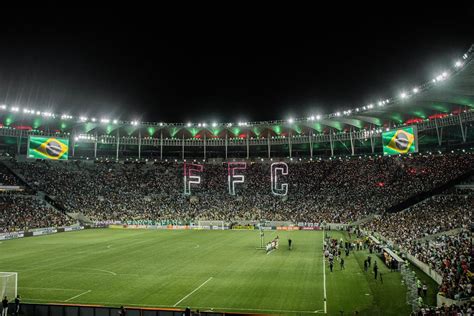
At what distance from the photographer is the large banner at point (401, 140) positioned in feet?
153

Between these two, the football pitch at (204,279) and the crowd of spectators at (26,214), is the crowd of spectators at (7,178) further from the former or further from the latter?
the football pitch at (204,279)

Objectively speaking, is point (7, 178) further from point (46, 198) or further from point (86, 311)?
point (86, 311)

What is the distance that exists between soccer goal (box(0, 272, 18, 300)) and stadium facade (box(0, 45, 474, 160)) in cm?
3846

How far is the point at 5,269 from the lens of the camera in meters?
29.7

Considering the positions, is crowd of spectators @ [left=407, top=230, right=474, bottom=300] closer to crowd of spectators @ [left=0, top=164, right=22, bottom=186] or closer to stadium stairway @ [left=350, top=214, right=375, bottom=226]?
stadium stairway @ [left=350, top=214, right=375, bottom=226]

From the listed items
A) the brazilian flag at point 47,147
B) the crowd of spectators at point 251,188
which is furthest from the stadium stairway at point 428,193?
the brazilian flag at point 47,147

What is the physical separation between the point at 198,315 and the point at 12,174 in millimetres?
62698

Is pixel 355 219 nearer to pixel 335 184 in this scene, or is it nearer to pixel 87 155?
pixel 335 184

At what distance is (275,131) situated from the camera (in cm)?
8300

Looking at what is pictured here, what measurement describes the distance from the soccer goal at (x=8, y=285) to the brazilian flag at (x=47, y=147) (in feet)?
137

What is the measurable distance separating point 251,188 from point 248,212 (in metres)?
10.6

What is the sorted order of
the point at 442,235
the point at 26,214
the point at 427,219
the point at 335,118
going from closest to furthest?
the point at 442,235
the point at 427,219
the point at 26,214
the point at 335,118

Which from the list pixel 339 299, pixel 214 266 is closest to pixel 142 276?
pixel 214 266

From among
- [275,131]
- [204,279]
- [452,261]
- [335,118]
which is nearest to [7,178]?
[275,131]
